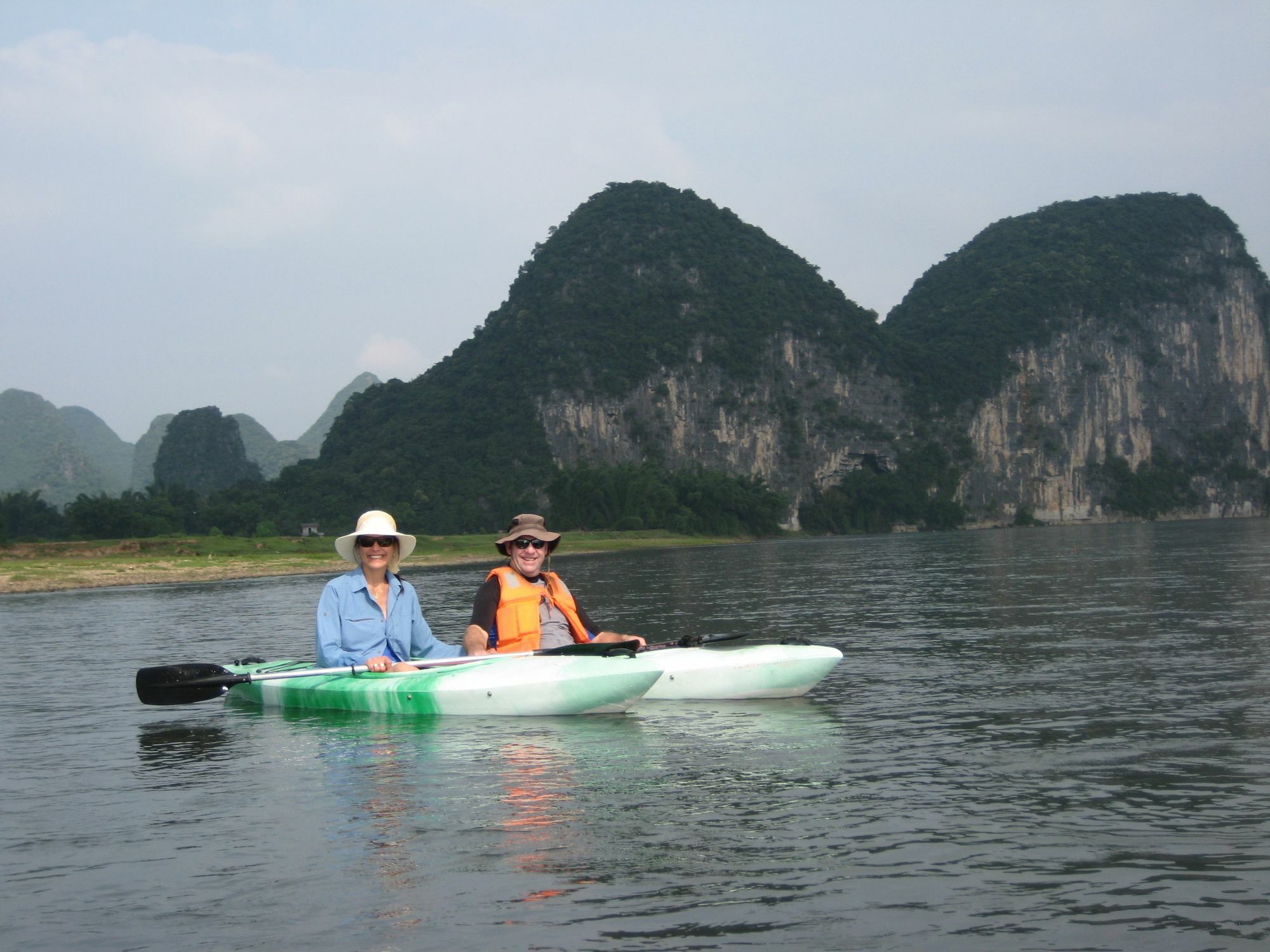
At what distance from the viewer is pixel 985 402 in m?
145

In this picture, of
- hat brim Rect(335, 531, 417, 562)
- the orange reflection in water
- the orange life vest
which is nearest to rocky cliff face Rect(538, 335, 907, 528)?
hat brim Rect(335, 531, 417, 562)

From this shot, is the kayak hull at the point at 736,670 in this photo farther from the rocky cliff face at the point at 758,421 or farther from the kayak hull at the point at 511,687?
the rocky cliff face at the point at 758,421

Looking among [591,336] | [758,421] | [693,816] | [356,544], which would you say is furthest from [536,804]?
[758,421]

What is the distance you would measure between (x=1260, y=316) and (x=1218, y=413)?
16.6m

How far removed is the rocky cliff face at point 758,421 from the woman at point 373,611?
111 meters

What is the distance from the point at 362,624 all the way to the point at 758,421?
123 m

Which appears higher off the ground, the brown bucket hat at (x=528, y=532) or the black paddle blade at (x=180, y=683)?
the brown bucket hat at (x=528, y=532)

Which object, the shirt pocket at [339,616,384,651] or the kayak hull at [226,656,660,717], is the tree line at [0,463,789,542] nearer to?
the shirt pocket at [339,616,384,651]

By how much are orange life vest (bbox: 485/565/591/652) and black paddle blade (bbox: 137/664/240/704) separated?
2.81 meters

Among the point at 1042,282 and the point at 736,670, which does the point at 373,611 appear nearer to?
the point at 736,670

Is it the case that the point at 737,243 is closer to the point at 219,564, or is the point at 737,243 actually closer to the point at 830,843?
the point at 219,564

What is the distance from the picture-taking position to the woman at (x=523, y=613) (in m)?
10.4

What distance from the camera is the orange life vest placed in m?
→ 10.4

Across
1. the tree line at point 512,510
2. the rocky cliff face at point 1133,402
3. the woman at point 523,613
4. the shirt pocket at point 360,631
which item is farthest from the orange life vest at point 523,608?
the rocky cliff face at point 1133,402
